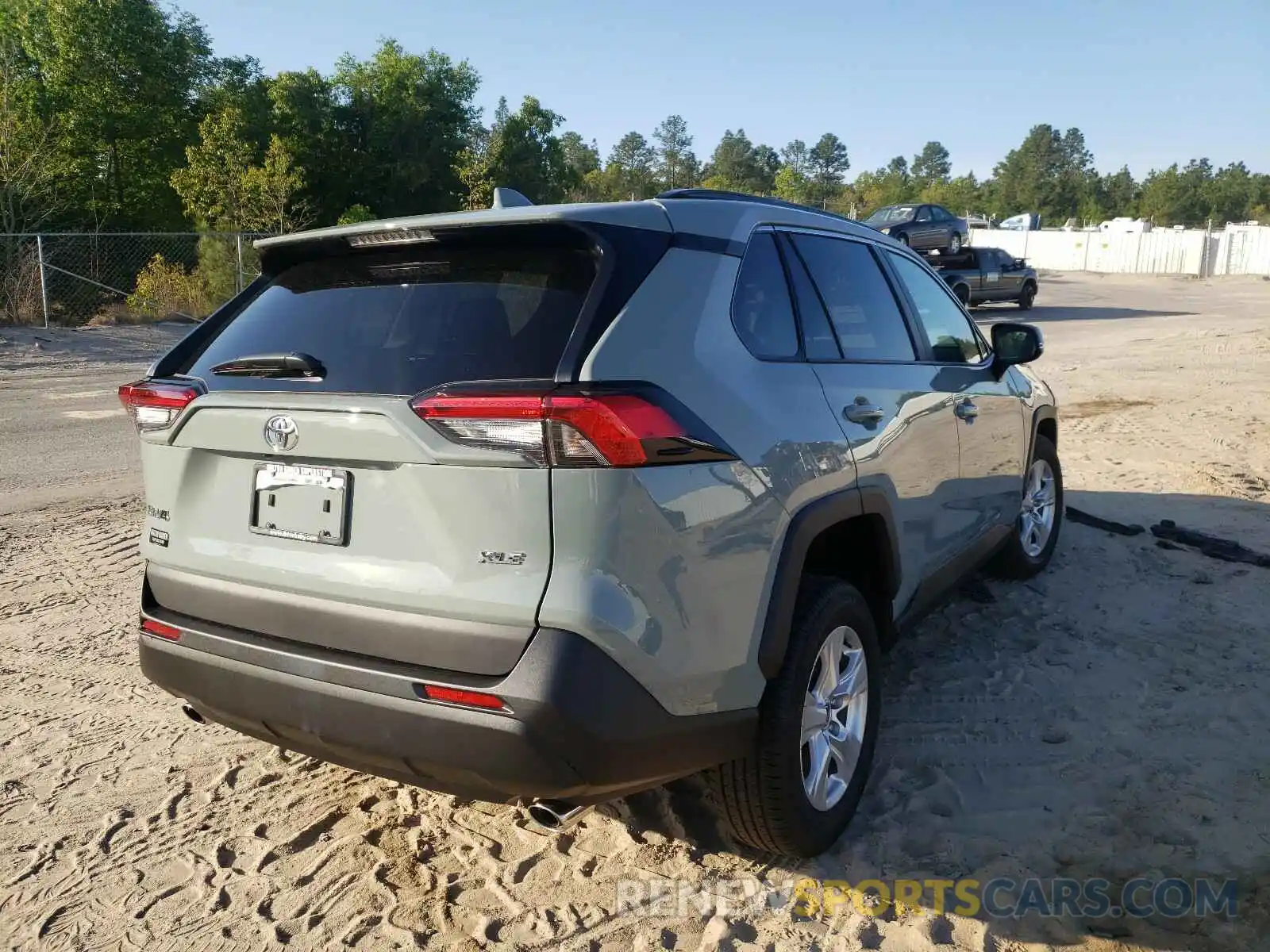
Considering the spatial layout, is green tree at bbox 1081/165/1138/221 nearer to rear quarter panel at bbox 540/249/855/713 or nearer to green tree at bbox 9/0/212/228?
green tree at bbox 9/0/212/228

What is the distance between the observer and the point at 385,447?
7.59 feet

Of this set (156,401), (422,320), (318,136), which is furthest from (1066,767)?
(318,136)

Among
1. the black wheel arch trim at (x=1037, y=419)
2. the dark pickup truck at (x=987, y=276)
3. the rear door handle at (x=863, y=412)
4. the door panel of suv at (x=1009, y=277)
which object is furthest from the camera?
the door panel of suv at (x=1009, y=277)

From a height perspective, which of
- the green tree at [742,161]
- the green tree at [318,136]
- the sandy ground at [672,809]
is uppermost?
the green tree at [742,161]

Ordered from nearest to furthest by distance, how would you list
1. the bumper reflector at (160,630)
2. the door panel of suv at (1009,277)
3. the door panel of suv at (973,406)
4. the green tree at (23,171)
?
the bumper reflector at (160,630) < the door panel of suv at (973,406) < the green tree at (23,171) < the door panel of suv at (1009,277)

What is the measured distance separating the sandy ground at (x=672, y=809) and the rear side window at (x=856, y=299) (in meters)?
1.42

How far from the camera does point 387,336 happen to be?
2.51 metres

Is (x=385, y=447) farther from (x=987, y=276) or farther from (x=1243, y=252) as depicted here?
(x=1243, y=252)

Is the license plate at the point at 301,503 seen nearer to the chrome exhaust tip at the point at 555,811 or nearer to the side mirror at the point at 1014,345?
the chrome exhaust tip at the point at 555,811

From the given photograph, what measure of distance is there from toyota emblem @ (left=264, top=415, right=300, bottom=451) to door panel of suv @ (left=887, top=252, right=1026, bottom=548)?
8.15ft

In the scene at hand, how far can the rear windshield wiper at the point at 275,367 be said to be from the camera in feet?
8.30

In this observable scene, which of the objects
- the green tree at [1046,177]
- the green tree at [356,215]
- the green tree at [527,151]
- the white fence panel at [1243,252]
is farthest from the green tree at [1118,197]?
the green tree at [356,215]

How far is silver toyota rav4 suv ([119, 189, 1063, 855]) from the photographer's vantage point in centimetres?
220

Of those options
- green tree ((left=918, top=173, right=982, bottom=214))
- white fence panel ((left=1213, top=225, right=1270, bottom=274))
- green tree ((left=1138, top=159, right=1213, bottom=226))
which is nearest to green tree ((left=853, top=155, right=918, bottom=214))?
green tree ((left=918, top=173, right=982, bottom=214))
